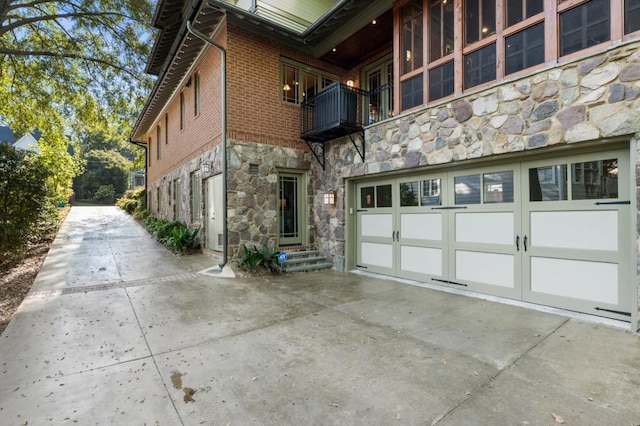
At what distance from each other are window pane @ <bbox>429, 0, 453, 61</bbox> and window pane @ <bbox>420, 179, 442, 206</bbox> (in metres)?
2.14

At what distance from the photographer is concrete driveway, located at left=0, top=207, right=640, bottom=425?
2.24 meters

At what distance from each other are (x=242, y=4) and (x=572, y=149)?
8279mm

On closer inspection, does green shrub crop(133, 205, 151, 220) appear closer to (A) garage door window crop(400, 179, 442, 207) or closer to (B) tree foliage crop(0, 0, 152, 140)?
(B) tree foliage crop(0, 0, 152, 140)

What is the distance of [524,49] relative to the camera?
4.44 m

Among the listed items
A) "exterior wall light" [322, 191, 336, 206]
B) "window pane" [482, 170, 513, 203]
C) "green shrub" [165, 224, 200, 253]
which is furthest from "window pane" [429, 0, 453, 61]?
"green shrub" [165, 224, 200, 253]

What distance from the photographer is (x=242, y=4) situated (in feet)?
27.6

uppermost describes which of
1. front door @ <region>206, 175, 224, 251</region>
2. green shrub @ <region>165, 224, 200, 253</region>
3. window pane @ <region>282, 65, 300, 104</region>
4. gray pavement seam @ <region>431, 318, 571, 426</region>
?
window pane @ <region>282, 65, 300, 104</region>

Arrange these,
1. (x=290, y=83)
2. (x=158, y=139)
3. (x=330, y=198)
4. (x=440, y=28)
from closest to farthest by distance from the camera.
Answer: (x=440, y=28) → (x=330, y=198) → (x=290, y=83) → (x=158, y=139)

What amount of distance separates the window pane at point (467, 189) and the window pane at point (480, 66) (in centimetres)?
147

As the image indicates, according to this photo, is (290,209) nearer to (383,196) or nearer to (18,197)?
(383,196)

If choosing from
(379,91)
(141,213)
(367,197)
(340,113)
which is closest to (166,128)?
(141,213)

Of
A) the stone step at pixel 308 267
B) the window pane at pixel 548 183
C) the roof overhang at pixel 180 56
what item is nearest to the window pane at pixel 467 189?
the window pane at pixel 548 183

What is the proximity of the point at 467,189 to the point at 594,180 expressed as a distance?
65.6 inches

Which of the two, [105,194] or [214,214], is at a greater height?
[105,194]
